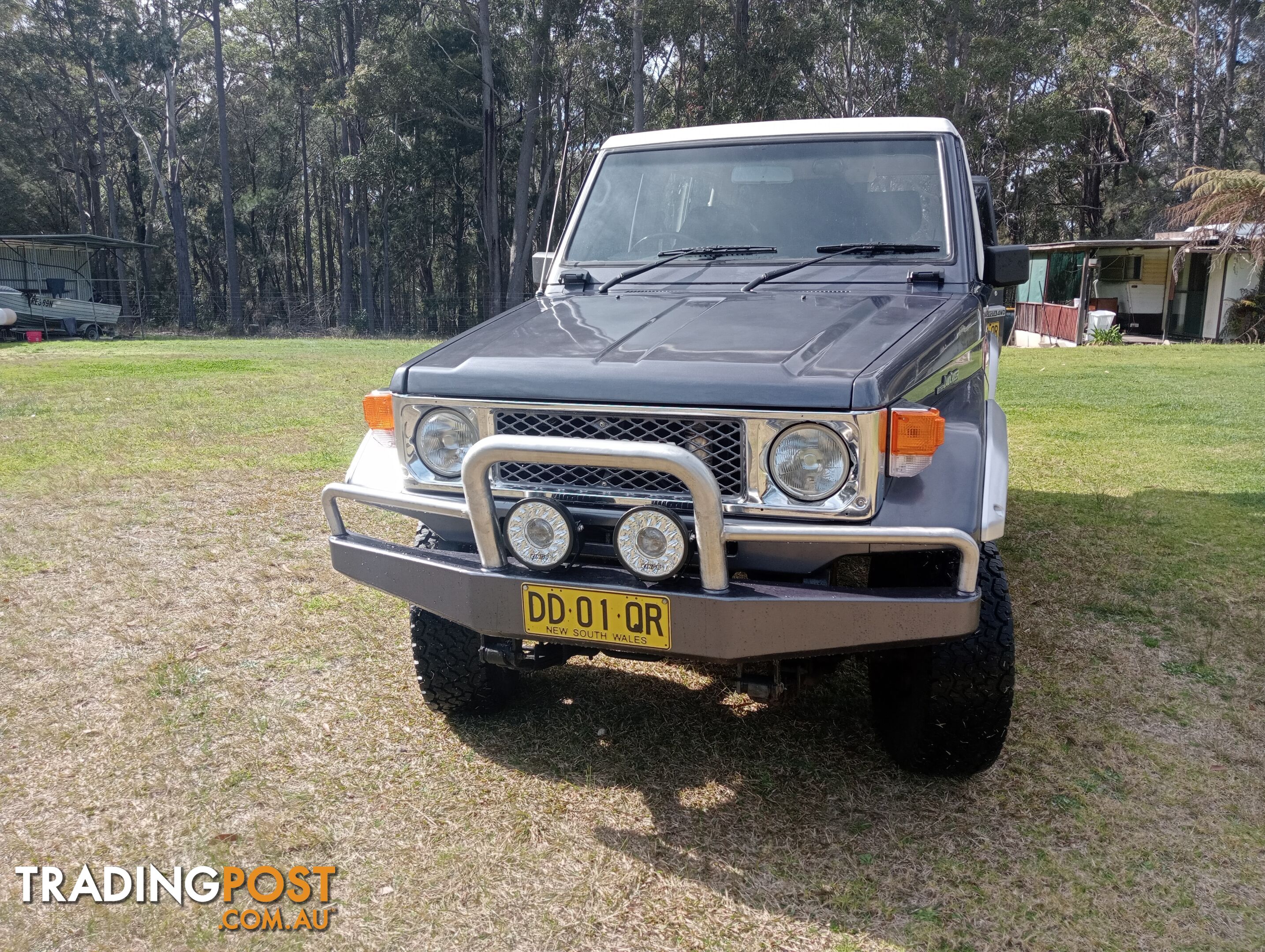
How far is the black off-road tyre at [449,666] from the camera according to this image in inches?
132

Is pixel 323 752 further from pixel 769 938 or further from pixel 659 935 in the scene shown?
pixel 769 938

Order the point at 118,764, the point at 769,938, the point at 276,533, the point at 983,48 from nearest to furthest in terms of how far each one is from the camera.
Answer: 1. the point at 769,938
2. the point at 118,764
3. the point at 276,533
4. the point at 983,48

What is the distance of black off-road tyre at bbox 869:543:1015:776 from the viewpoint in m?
2.79

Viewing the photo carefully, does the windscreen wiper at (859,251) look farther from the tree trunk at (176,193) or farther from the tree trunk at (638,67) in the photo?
the tree trunk at (176,193)

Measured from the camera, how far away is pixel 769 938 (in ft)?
7.98

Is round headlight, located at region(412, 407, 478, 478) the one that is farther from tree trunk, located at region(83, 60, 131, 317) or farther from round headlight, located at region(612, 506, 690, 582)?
tree trunk, located at region(83, 60, 131, 317)

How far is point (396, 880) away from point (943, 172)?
307cm

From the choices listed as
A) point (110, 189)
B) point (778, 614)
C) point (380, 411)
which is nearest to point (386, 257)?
point (110, 189)

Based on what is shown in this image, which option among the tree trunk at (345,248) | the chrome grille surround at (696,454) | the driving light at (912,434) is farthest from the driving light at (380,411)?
the tree trunk at (345,248)

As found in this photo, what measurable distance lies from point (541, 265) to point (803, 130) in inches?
47.9

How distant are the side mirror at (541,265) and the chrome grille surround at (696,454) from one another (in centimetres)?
135

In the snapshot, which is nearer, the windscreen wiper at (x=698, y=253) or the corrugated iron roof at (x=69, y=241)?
the windscreen wiper at (x=698, y=253)

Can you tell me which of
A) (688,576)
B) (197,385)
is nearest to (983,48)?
(197,385)

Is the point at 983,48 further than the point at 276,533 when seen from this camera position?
Yes
